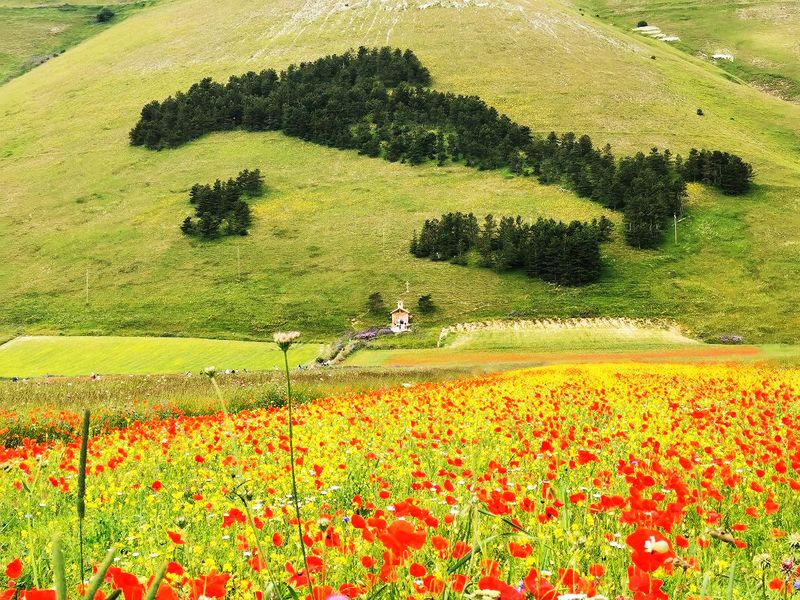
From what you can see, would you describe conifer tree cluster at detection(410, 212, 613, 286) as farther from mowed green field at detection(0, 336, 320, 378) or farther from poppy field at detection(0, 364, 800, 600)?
poppy field at detection(0, 364, 800, 600)

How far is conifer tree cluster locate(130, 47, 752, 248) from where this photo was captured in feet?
338

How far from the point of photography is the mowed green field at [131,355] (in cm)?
6122

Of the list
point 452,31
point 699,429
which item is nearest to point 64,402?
point 699,429

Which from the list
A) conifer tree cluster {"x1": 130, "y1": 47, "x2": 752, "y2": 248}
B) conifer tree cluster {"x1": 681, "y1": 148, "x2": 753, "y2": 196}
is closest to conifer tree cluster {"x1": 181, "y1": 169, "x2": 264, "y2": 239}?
conifer tree cluster {"x1": 130, "y1": 47, "x2": 752, "y2": 248}

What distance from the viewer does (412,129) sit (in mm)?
126688

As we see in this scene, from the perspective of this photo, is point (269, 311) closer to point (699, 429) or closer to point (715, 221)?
point (715, 221)

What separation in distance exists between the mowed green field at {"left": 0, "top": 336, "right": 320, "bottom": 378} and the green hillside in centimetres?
673

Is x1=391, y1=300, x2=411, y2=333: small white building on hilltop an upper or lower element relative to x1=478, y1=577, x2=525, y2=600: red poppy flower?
lower

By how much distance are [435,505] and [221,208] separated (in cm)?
10491

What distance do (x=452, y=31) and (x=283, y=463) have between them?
16492 centimetres

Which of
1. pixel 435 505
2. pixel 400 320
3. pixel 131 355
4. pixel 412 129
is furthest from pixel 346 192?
pixel 435 505

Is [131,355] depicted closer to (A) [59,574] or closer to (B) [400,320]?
(B) [400,320]

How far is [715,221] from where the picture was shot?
98.4 metres

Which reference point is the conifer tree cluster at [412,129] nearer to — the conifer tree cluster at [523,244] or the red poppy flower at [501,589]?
the conifer tree cluster at [523,244]
